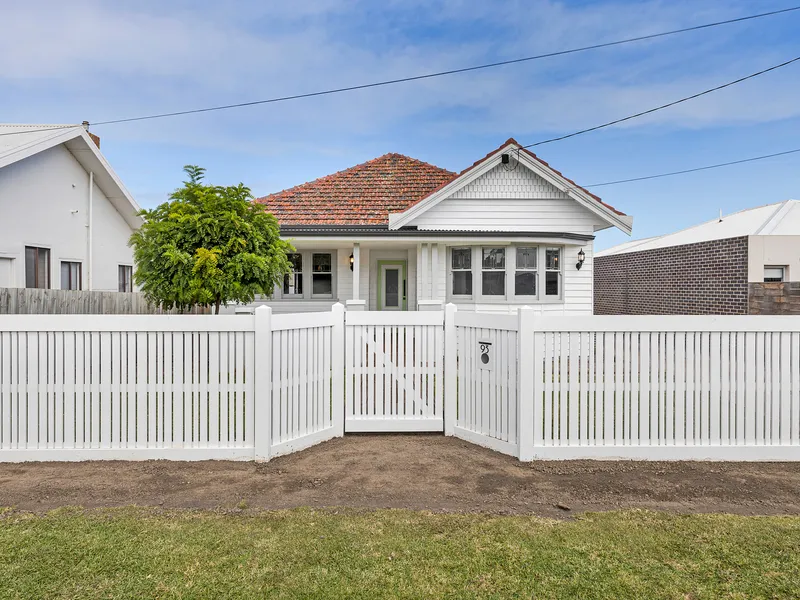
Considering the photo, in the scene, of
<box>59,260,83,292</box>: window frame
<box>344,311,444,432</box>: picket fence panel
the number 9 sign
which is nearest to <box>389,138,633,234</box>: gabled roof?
<box>344,311,444,432</box>: picket fence panel

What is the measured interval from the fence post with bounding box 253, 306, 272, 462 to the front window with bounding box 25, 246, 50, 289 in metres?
10.4

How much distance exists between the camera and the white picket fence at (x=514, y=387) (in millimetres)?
4781

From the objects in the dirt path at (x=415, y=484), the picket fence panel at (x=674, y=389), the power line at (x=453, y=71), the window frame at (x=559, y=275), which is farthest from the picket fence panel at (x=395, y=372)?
the power line at (x=453, y=71)

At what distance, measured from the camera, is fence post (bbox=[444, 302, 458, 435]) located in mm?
5523

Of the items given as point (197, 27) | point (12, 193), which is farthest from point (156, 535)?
point (197, 27)

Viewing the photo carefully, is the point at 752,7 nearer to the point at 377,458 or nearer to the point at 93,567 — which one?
the point at 377,458

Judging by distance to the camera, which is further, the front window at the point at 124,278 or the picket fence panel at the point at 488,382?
the front window at the point at 124,278

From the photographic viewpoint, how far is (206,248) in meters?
7.44

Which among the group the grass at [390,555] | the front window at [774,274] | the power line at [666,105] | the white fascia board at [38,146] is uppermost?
the power line at [666,105]

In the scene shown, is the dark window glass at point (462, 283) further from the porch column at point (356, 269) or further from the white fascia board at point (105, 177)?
the white fascia board at point (105, 177)

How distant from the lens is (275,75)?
14398 millimetres

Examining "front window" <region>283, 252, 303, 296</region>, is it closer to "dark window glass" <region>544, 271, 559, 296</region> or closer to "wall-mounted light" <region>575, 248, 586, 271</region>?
"dark window glass" <region>544, 271, 559, 296</region>

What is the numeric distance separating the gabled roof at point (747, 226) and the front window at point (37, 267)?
20.6 m

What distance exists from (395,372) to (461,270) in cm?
743
